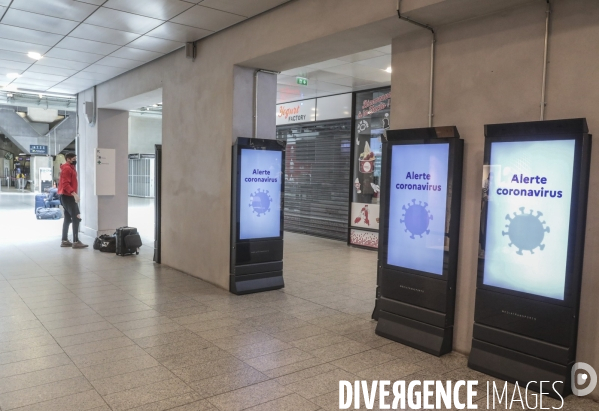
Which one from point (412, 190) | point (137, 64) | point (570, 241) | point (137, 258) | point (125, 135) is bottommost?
point (137, 258)

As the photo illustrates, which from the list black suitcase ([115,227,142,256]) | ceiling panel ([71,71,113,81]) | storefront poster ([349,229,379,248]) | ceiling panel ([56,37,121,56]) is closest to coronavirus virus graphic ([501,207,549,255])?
storefront poster ([349,229,379,248])

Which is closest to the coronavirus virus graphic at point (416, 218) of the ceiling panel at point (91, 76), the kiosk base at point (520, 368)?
the kiosk base at point (520, 368)

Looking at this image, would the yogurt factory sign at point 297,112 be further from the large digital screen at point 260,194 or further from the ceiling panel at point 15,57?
the ceiling panel at point 15,57

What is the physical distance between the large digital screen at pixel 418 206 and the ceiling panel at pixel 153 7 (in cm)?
276

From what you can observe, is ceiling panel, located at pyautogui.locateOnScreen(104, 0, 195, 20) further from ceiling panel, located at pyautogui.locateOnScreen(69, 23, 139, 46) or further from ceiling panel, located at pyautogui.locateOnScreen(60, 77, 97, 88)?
ceiling panel, located at pyautogui.locateOnScreen(60, 77, 97, 88)

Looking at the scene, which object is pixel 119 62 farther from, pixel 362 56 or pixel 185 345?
pixel 185 345

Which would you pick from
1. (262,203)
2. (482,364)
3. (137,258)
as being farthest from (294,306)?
(137,258)

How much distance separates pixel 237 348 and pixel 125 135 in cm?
732

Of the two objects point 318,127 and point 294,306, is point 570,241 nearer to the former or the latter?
point 294,306

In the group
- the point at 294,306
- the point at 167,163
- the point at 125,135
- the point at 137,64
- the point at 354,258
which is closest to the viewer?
the point at 294,306

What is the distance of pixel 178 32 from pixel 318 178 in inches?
203

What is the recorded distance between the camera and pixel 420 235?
3.90 metres

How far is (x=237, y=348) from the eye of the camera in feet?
12.7

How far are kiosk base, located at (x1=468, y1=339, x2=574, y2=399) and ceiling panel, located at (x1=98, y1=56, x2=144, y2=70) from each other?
649 centimetres
